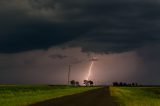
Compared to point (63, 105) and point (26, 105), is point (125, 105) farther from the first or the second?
point (26, 105)

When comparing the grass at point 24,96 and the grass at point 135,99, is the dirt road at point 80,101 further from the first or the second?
the grass at point 24,96

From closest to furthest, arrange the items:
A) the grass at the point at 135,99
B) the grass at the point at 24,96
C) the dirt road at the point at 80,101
Answer: the dirt road at the point at 80,101 → the grass at the point at 24,96 → the grass at the point at 135,99

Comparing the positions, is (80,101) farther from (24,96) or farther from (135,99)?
(24,96)

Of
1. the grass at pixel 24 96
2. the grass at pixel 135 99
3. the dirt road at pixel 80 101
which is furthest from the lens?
the grass at pixel 135 99

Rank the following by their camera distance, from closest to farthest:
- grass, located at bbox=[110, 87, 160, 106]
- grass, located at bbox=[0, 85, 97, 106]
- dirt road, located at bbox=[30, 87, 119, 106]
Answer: dirt road, located at bbox=[30, 87, 119, 106], grass, located at bbox=[0, 85, 97, 106], grass, located at bbox=[110, 87, 160, 106]

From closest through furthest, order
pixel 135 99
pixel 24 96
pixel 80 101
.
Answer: pixel 80 101, pixel 135 99, pixel 24 96

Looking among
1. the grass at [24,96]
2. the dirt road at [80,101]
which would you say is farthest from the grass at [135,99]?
the grass at [24,96]

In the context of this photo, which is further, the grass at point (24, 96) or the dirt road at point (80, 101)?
the grass at point (24, 96)

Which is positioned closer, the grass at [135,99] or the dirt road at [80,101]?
the dirt road at [80,101]

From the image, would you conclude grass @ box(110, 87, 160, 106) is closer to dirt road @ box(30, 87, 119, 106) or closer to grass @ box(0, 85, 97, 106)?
dirt road @ box(30, 87, 119, 106)

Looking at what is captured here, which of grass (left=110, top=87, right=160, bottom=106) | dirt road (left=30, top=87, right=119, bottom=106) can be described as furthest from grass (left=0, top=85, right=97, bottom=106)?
grass (left=110, top=87, right=160, bottom=106)

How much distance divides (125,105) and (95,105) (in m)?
3.59

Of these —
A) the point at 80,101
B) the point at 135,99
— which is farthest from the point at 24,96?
the point at 80,101

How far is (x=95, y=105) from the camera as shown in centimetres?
3866
